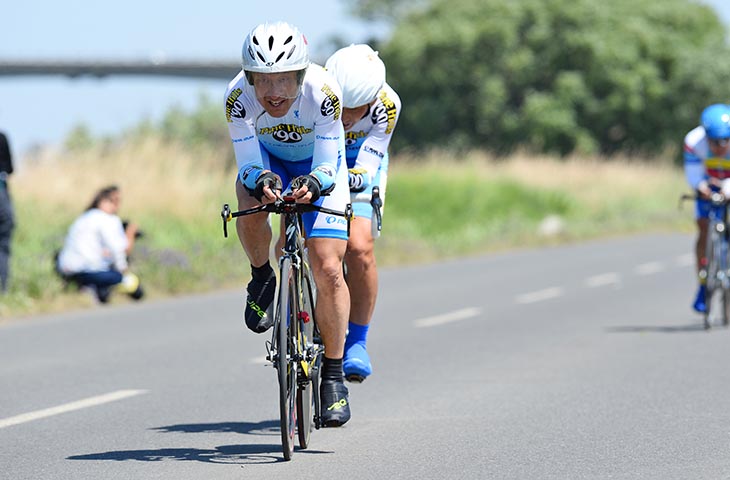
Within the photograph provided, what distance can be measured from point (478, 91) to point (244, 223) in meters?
61.5

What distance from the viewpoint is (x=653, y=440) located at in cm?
727

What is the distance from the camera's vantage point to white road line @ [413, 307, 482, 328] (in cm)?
1391

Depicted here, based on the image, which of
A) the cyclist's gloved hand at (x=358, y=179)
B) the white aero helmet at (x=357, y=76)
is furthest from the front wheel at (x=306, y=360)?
the white aero helmet at (x=357, y=76)

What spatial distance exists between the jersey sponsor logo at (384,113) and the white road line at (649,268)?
1280cm

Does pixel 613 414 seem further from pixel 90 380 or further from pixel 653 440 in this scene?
pixel 90 380

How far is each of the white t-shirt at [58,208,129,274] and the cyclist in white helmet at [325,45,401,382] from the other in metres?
7.90

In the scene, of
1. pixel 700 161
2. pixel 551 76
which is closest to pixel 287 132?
pixel 700 161

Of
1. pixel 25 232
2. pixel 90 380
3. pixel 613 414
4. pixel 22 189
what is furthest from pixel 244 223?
pixel 22 189

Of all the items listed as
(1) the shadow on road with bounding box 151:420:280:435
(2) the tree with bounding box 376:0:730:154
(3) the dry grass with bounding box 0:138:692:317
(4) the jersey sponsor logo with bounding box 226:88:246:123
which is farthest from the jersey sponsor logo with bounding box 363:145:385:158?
(2) the tree with bounding box 376:0:730:154

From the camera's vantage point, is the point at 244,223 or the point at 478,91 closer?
the point at 244,223

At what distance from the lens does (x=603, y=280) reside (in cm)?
1933

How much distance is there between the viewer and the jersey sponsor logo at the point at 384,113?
8047 millimetres

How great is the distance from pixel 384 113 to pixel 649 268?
13.8m

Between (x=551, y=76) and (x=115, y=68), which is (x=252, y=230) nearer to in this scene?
(x=551, y=76)
